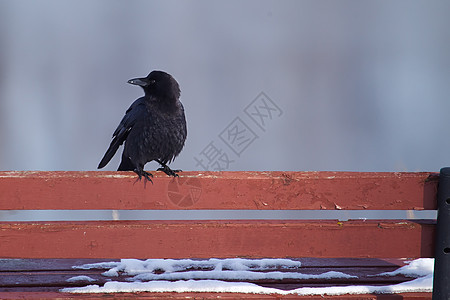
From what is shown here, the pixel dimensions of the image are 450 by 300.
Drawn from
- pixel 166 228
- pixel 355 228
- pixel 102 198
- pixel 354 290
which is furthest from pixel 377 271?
pixel 102 198

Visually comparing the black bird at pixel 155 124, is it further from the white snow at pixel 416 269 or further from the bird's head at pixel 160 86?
the white snow at pixel 416 269

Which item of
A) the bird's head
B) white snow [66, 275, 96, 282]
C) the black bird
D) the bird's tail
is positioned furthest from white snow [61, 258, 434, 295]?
the bird's head

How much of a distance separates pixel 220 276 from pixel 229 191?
65 centimetres

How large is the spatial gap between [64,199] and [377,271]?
145 cm

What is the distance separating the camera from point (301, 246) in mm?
1762

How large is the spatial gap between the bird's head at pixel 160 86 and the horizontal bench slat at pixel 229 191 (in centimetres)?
150

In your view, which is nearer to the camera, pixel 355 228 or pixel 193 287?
pixel 355 228

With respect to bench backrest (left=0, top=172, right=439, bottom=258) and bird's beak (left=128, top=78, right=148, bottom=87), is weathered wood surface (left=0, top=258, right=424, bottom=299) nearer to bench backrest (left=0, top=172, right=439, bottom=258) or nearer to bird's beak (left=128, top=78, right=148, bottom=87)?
bench backrest (left=0, top=172, right=439, bottom=258)

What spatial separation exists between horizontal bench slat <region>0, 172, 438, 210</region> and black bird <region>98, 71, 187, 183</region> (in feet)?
4.28

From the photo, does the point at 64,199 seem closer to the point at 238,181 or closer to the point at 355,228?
the point at 238,181

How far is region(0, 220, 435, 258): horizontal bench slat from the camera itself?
68.5 inches

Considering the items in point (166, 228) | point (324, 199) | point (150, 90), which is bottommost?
point (166, 228)

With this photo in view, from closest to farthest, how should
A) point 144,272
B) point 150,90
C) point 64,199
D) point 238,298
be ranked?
point 64,199 < point 238,298 < point 144,272 < point 150,90

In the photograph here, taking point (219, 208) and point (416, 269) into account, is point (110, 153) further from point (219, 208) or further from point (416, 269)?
point (416, 269)
